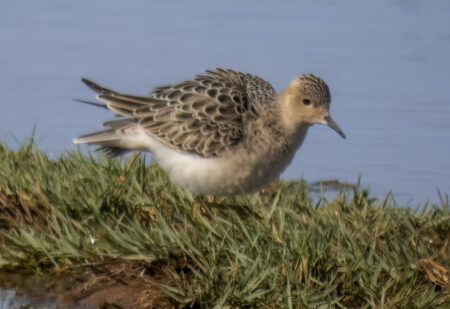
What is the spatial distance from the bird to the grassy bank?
253 mm

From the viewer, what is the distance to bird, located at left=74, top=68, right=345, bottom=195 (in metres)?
5.98

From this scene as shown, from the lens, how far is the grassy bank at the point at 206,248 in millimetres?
4824

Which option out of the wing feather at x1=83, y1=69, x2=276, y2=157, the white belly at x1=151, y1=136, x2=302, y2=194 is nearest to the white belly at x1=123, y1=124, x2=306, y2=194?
the white belly at x1=151, y1=136, x2=302, y2=194

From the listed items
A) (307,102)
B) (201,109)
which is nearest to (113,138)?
(201,109)

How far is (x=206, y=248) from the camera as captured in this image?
5.11 metres

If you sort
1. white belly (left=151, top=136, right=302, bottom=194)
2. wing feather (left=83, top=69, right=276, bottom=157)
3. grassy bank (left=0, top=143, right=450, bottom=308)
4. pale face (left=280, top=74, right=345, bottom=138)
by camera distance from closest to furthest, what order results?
grassy bank (left=0, top=143, right=450, bottom=308) < white belly (left=151, top=136, right=302, bottom=194) < wing feather (left=83, top=69, right=276, bottom=157) < pale face (left=280, top=74, right=345, bottom=138)

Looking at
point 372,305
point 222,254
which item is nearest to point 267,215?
point 222,254

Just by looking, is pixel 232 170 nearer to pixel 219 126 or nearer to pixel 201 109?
pixel 219 126

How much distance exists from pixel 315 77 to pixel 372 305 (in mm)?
2391

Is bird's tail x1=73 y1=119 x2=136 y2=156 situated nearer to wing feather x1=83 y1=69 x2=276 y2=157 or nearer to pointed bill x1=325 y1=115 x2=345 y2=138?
wing feather x1=83 y1=69 x2=276 y2=157

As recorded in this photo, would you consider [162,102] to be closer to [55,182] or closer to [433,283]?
[55,182]

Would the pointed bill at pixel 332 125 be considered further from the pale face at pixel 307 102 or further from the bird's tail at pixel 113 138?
the bird's tail at pixel 113 138

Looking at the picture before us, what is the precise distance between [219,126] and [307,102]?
2.56 ft

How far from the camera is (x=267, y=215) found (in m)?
5.75
